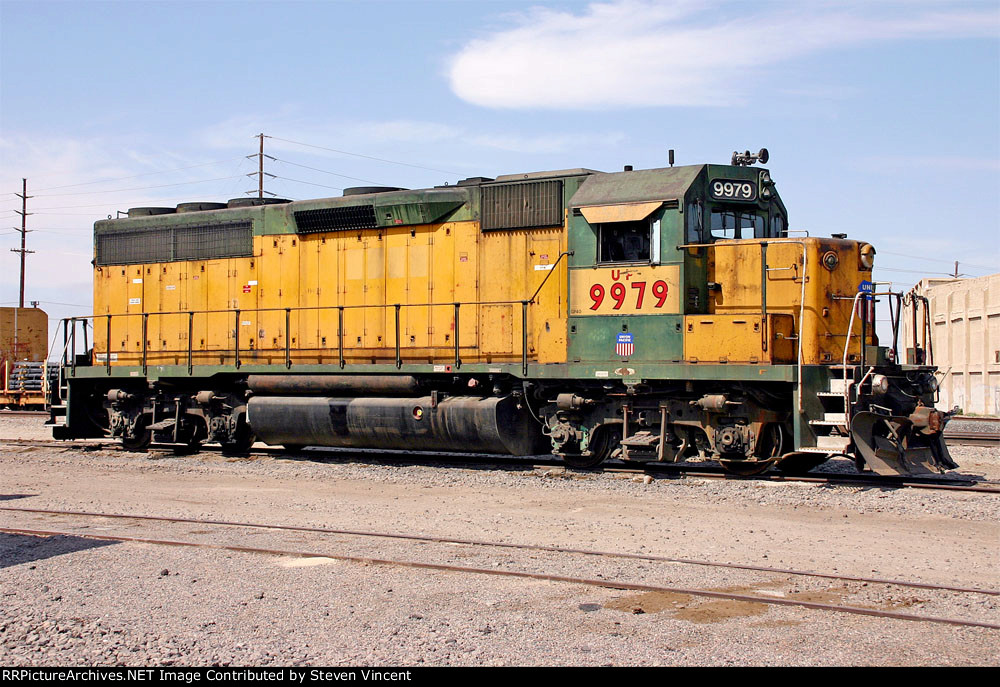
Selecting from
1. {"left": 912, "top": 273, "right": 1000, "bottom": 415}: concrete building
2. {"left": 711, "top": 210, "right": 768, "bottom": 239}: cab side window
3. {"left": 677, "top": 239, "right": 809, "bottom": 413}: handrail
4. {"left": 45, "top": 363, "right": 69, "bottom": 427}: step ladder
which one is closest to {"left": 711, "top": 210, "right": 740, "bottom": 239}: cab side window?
{"left": 711, "top": 210, "right": 768, "bottom": 239}: cab side window

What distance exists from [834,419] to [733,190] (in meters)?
3.15

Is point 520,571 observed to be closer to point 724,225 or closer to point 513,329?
point 513,329

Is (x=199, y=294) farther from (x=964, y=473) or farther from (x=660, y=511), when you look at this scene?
(x=964, y=473)

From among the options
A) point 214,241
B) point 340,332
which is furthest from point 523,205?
point 214,241

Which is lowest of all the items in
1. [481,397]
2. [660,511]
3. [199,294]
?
[660,511]

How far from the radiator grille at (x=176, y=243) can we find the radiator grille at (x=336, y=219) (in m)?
1.11

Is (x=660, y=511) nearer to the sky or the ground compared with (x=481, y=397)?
nearer to the ground

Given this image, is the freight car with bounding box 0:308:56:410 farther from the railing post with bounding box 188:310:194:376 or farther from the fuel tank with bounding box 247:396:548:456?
the fuel tank with bounding box 247:396:548:456

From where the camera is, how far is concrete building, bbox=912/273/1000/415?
25141mm

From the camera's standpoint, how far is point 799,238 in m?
11.2

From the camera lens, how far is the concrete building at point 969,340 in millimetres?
25141

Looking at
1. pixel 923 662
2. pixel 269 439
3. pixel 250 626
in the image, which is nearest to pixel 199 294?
pixel 269 439

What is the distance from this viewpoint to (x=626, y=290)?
38.4ft
